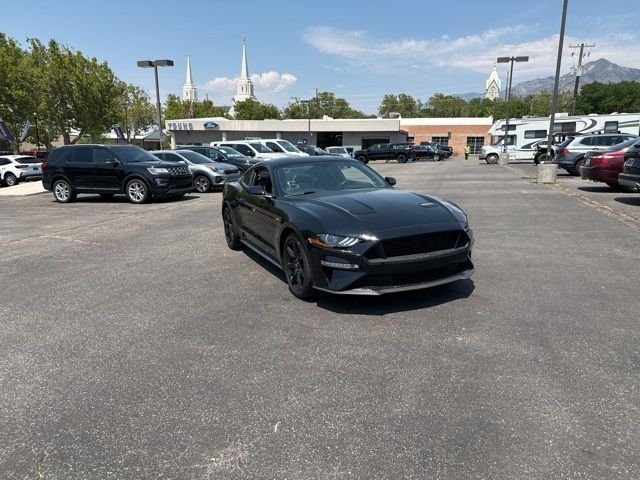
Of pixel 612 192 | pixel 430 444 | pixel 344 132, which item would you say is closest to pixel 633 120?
pixel 612 192

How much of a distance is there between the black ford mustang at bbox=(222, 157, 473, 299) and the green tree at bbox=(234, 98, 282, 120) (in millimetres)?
98396

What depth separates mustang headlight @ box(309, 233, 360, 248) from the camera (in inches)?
165

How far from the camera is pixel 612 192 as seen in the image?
13664 mm

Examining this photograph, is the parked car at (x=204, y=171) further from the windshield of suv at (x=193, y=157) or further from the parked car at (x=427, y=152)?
the parked car at (x=427, y=152)

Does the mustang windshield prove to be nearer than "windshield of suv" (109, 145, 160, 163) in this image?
Yes

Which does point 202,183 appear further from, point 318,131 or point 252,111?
point 252,111

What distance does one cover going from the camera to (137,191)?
45.2 ft

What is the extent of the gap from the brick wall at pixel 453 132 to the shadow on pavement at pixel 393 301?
6713cm

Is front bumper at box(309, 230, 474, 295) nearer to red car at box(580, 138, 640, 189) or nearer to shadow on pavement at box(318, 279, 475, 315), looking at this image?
shadow on pavement at box(318, 279, 475, 315)

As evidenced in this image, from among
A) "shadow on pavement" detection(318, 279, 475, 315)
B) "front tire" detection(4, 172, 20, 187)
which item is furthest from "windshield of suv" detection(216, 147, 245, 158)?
"shadow on pavement" detection(318, 279, 475, 315)

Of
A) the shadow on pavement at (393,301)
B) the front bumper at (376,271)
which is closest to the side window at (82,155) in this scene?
the shadow on pavement at (393,301)

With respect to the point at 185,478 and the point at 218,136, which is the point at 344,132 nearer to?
the point at 218,136

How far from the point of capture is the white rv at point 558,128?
32.3m

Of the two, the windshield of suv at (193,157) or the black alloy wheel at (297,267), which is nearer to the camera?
the black alloy wheel at (297,267)
